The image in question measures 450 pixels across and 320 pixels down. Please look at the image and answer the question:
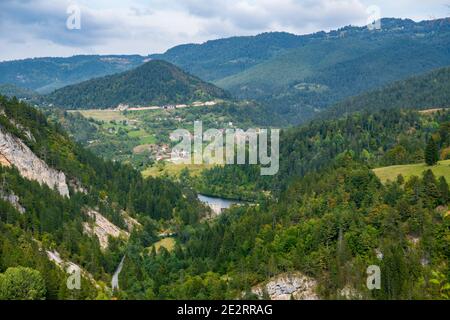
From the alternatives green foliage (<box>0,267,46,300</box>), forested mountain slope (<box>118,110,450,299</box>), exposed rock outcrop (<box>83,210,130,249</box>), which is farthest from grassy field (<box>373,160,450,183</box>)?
green foliage (<box>0,267,46,300</box>)

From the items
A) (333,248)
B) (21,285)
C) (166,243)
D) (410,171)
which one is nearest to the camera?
(21,285)

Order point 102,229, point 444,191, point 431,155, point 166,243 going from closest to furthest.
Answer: point 444,191, point 431,155, point 102,229, point 166,243

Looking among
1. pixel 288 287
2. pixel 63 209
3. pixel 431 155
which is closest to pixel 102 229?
pixel 63 209

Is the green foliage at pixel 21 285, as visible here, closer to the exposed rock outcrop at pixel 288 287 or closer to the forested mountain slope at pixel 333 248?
the forested mountain slope at pixel 333 248

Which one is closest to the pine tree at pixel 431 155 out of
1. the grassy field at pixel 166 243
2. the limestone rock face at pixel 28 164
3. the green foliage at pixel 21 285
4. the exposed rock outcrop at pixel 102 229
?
the grassy field at pixel 166 243

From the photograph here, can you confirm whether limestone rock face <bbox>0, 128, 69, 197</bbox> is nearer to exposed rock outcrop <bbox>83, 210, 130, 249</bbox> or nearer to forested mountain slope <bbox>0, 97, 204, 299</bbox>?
forested mountain slope <bbox>0, 97, 204, 299</bbox>

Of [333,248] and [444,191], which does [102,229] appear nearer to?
[333,248]

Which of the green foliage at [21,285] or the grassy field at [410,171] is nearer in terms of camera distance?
the green foliage at [21,285]
